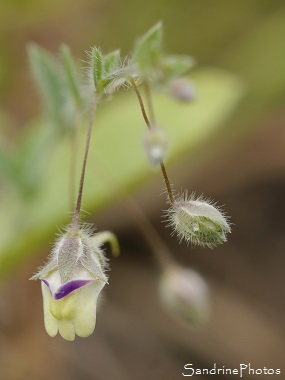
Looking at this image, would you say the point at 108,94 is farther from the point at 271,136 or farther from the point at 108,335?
the point at 271,136

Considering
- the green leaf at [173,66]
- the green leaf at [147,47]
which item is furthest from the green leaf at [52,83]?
the green leaf at [147,47]

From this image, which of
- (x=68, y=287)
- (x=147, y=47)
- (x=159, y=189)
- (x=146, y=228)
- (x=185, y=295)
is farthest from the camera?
(x=159, y=189)

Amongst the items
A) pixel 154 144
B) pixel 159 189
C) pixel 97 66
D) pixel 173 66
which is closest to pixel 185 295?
pixel 154 144

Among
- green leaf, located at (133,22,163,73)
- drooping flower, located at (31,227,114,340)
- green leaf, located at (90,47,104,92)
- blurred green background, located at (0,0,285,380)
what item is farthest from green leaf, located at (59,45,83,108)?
drooping flower, located at (31,227,114,340)

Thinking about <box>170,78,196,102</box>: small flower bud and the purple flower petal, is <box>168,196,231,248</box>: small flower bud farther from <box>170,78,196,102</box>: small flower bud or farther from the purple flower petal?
<box>170,78,196,102</box>: small flower bud

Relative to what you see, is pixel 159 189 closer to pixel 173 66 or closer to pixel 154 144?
pixel 173 66

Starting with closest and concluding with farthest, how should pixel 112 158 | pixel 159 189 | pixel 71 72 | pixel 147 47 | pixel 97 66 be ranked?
pixel 97 66
pixel 147 47
pixel 71 72
pixel 112 158
pixel 159 189
